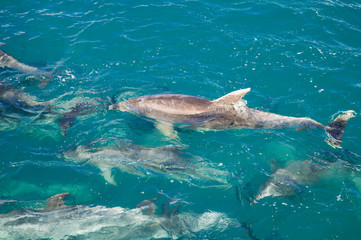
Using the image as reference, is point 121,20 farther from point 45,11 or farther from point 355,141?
point 355,141

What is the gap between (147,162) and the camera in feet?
34.2

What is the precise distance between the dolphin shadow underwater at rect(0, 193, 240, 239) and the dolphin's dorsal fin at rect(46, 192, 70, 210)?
3cm

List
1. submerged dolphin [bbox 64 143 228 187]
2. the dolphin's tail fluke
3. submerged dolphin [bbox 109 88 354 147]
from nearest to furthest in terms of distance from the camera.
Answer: submerged dolphin [bbox 64 143 228 187], the dolphin's tail fluke, submerged dolphin [bbox 109 88 354 147]

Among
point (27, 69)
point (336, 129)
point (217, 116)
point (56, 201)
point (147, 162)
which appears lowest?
point (56, 201)

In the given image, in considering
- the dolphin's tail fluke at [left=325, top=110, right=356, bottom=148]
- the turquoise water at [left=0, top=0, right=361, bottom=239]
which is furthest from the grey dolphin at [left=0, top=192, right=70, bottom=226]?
the dolphin's tail fluke at [left=325, top=110, right=356, bottom=148]

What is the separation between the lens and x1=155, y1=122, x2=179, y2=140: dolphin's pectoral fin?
11.7 m

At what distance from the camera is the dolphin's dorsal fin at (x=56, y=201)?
29.4 ft

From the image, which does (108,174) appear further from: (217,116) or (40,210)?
(217,116)

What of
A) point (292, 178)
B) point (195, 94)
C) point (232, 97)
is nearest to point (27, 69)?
point (195, 94)

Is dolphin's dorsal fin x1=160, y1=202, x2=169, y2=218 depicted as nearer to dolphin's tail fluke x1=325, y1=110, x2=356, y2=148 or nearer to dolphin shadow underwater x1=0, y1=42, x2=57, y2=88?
dolphin's tail fluke x1=325, y1=110, x2=356, y2=148

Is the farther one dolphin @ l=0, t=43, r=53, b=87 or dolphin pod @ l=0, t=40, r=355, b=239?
dolphin @ l=0, t=43, r=53, b=87

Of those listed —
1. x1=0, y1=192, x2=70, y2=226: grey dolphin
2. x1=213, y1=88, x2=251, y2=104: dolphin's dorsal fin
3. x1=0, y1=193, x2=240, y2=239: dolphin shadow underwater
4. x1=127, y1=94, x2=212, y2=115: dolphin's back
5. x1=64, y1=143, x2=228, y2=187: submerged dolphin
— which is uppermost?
x1=213, y1=88, x2=251, y2=104: dolphin's dorsal fin

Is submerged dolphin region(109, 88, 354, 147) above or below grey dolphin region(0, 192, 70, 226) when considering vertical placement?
above

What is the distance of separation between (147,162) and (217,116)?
3447 millimetres
